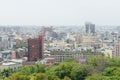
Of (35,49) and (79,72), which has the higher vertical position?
(35,49)

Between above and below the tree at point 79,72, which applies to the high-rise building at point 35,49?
above

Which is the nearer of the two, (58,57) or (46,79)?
(46,79)

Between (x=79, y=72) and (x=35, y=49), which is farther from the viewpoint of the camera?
(x=35, y=49)

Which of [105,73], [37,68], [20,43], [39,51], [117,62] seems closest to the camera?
[105,73]

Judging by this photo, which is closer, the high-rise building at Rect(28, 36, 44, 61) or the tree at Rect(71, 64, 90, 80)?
the tree at Rect(71, 64, 90, 80)

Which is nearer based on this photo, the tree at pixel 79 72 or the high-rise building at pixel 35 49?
the tree at pixel 79 72

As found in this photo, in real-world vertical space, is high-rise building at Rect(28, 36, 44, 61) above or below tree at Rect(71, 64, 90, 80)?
above

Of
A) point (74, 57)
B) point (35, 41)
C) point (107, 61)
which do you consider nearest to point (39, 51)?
point (35, 41)

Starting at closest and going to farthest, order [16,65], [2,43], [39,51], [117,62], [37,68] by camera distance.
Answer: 1. [37,68]
2. [117,62]
3. [16,65]
4. [39,51]
5. [2,43]

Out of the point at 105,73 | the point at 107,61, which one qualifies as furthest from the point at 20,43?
the point at 105,73

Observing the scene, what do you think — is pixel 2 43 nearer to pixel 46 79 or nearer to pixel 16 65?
pixel 16 65
